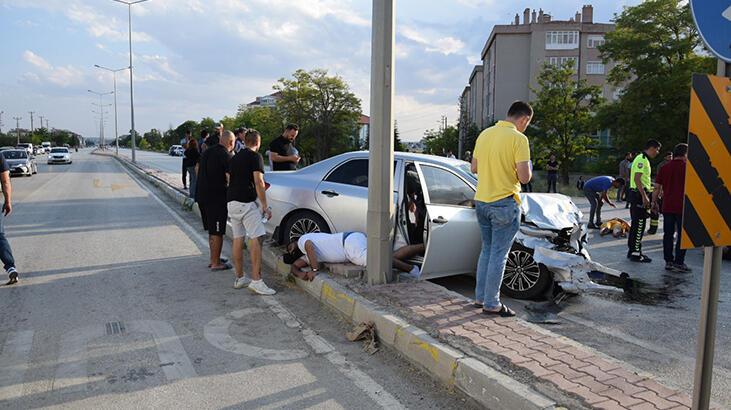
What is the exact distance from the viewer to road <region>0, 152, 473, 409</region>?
3.76 metres

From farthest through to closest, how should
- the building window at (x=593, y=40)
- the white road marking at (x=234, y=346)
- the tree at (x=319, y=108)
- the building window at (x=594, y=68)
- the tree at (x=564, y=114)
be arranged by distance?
the building window at (x=594, y=68) → the building window at (x=593, y=40) → the tree at (x=319, y=108) → the tree at (x=564, y=114) → the white road marking at (x=234, y=346)

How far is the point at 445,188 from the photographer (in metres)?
6.45

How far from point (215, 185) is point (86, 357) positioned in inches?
129

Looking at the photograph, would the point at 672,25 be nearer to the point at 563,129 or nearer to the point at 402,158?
the point at 563,129

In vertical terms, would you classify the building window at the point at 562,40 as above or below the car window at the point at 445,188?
above

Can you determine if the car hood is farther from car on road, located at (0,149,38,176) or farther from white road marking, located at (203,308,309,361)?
car on road, located at (0,149,38,176)

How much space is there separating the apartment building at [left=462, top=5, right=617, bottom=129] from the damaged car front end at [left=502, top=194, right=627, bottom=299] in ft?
188

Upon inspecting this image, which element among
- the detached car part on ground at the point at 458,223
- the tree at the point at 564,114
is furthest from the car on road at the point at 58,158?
the detached car part on ground at the point at 458,223

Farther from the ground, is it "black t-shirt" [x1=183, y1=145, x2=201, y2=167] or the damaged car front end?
"black t-shirt" [x1=183, y1=145, x2=201, y2=167]

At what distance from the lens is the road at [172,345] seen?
3.76 metres

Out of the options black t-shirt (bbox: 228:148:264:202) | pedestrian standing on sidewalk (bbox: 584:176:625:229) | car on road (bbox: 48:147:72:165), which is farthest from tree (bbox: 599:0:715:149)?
car on road (bbox: 48:147:72:165)

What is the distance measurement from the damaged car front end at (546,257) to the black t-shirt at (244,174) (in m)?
3.07

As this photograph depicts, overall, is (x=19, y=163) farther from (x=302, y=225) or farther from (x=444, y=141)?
(x=444, y=141)

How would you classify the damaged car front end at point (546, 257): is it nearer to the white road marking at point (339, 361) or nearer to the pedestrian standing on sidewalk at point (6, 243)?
the white road marking at point (339, 361)
